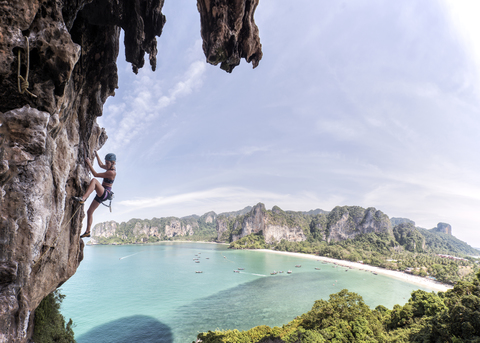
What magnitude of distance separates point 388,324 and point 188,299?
23.1m

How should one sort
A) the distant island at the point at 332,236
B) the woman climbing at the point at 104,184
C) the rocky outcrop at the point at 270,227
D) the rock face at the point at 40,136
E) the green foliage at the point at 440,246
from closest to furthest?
1. the rock face at the point at 40,136
2. the woman climbing at the point at 104,184
3. the distant island at the point at 332,236
4. the rocky outcrop at the point at 270,227
5. the green foliage at the point at 440,246

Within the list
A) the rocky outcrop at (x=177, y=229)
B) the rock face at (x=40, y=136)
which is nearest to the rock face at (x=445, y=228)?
the rocky outcrop at (x=177, y=229)

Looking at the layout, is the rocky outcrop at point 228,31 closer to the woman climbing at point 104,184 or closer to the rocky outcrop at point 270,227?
the woman climbing at point 104,184

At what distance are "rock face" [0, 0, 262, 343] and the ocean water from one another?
728 inches

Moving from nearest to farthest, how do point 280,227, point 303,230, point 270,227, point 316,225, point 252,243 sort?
1. point 252,243
2. point 270,227
3. point 280,227
4. point 303,230
5. point 316,225

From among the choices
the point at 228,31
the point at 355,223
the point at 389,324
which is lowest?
the point at 389,324

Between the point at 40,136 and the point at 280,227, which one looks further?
the point at 280,227

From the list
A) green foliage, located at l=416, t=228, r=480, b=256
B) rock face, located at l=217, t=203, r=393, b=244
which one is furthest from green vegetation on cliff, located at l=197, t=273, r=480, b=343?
green foliage, located at l=416, t=228, r=480, b=256

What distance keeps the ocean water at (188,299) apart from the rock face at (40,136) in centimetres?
1850

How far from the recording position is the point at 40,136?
3.43 m

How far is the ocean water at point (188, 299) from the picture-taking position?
65.8 feet

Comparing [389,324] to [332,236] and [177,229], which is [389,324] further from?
[177,229]

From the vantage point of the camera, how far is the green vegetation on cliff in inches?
377

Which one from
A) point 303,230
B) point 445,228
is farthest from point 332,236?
point 445,228
